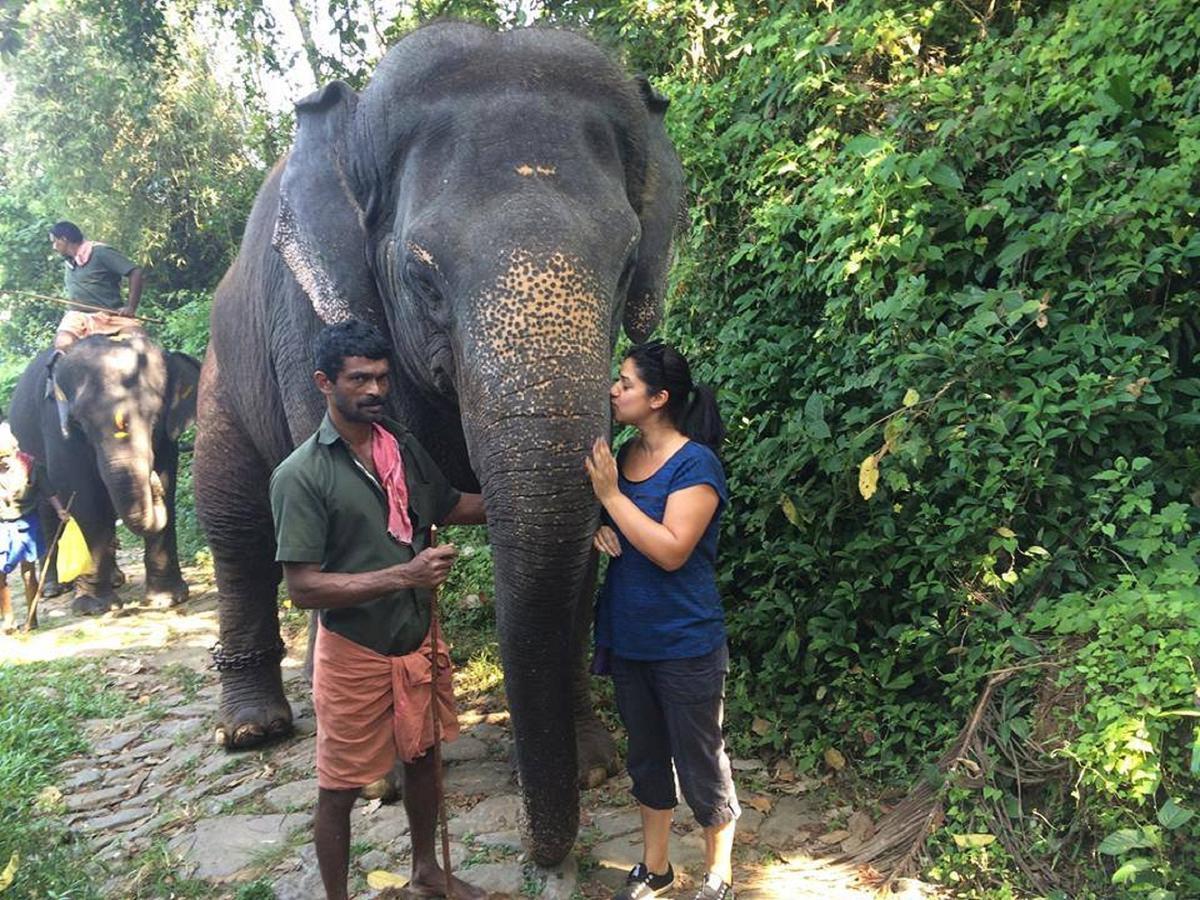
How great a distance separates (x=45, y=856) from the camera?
3.17 metres

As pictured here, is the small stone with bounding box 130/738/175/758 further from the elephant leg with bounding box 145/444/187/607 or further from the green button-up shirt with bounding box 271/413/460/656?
the elephant leg with bounding box 145/444/187/607

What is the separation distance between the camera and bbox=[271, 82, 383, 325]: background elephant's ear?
10.7 feet

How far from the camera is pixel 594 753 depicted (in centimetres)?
375

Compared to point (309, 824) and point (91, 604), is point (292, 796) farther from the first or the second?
point (91, 604)

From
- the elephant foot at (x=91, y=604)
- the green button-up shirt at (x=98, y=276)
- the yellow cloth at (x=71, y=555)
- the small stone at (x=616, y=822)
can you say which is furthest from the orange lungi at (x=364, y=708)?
the green button-up shirt at (x=98, y=276)

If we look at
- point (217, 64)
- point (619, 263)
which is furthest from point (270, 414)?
point (217, 64)

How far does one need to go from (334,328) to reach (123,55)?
8289mm

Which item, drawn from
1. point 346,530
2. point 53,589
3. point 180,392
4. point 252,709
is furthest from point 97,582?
point 346,530

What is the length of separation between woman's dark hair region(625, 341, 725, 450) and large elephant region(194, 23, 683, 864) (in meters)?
0.15

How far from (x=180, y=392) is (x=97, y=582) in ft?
5.50

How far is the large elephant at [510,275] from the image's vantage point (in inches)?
96.6

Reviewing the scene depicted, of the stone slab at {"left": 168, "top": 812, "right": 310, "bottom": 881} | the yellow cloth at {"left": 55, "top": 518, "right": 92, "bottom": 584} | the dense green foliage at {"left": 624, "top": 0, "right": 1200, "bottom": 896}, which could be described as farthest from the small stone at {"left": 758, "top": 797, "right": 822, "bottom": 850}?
the yellow cloth at {"left": 55, "top": 518, "right": 92, "bottom": 584}

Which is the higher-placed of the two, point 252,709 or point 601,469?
point 601,469

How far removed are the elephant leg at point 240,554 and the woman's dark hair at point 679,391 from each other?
276 cm
